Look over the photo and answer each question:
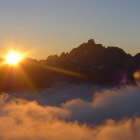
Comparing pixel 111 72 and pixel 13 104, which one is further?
pixel 111 72

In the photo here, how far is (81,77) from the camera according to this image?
69000mm

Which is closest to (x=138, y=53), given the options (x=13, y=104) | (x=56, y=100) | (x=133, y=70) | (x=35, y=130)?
(x=133, y=70)

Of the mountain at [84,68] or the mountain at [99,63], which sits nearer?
the mountain at [84,68]

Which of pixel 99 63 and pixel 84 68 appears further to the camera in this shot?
pixel 99 63

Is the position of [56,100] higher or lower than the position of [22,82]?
lower

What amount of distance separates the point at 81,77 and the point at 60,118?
32586 millimetres

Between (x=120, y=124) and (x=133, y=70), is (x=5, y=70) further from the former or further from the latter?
(x=133, y=70)

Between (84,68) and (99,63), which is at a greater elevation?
(99,63)

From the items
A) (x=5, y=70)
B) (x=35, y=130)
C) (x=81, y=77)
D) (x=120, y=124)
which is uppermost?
(x=81, y=77)

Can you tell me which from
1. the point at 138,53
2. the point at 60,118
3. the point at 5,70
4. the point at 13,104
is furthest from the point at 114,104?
the point at 138,53

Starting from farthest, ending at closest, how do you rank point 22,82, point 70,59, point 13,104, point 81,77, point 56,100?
1. point 70,59
2. point 81,77
3. point 22,82
4. point 56,100
5. point 13,104

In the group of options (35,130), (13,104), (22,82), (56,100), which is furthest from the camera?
(22,82)

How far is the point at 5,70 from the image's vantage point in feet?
189

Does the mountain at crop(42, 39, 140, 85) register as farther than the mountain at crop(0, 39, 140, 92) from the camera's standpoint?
Yes
